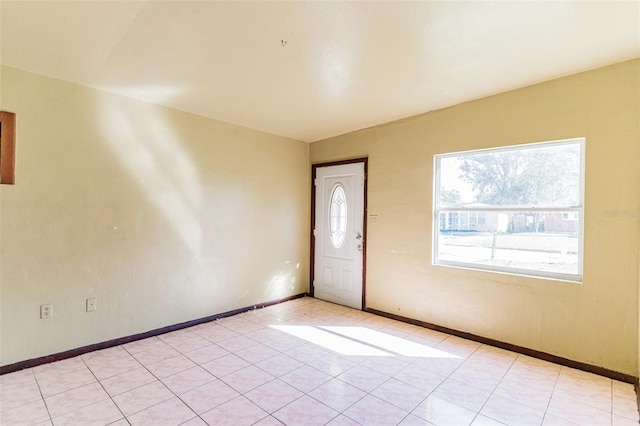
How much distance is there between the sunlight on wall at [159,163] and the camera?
3.12 meters

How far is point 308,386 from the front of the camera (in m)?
2.43

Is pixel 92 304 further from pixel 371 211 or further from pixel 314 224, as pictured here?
pixel 371 211

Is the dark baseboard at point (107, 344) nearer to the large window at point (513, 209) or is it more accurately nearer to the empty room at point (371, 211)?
the empty room at point (371, 211)

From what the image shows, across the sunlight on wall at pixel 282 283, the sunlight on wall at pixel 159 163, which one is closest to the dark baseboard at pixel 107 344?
the sunlight on wall at pixel 282 283

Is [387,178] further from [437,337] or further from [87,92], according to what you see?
[87,92]

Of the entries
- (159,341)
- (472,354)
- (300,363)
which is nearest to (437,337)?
(472,354)

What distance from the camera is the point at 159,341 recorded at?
323 centimetres

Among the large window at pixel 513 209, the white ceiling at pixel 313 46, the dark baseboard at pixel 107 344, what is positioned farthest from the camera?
the large window at pixel 513 209

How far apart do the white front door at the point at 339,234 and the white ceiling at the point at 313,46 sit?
147 centimetres

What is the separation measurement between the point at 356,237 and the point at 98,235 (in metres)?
3.03

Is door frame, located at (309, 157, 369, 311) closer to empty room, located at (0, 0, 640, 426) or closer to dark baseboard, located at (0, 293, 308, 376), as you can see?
empty room, located at (0, 0, 640, 426)

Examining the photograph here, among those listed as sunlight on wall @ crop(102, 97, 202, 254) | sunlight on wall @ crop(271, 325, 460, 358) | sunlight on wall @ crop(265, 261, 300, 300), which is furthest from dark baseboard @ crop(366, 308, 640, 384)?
sunlight on wall @ crop(102, 97, 202, 254)

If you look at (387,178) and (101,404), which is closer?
(101,404)

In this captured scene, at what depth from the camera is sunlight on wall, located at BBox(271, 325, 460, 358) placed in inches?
120
